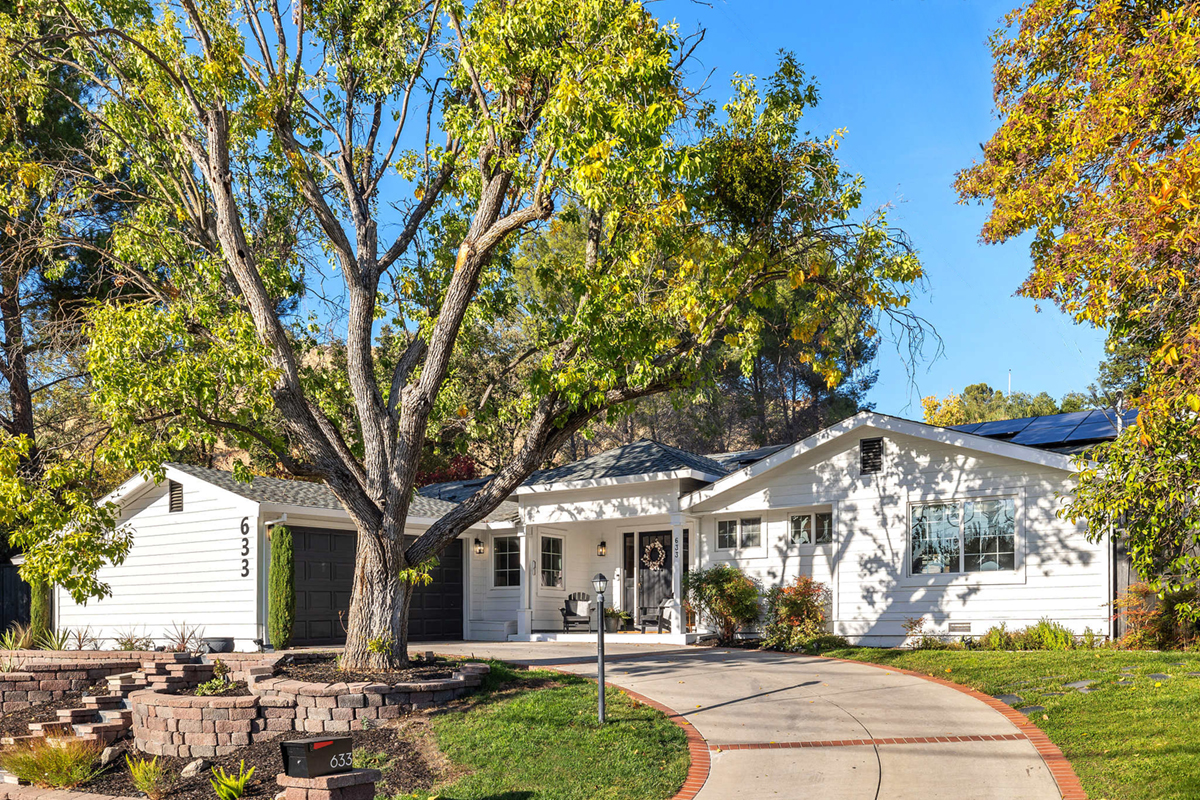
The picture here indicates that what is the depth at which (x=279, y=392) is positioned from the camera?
37.9 feet

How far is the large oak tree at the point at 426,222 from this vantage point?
34.1 ft

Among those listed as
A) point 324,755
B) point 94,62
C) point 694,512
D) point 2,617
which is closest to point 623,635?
point 694,512

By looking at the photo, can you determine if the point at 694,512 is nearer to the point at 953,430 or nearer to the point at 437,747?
the point at 953,430

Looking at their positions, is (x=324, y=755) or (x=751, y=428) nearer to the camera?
(x=324, y=755)

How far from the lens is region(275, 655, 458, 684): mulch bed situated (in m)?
10.7

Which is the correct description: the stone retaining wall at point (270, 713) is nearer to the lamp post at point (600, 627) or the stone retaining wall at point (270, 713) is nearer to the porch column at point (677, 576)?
the lamp post at point (600, 627)

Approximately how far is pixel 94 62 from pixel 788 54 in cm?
988

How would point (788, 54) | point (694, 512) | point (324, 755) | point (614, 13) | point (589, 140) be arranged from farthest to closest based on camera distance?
point (694, 512) < point (788, 54) < point (614, 13) < point (589, 140) < point (324, 755)

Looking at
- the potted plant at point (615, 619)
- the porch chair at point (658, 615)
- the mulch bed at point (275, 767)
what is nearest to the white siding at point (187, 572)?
the potted plant at point (615, 619)

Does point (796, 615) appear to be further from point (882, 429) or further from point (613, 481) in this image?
point (613, 481)

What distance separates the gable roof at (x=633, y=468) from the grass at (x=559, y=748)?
7.73 m

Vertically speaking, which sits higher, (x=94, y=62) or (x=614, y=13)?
(x=94, y=62)

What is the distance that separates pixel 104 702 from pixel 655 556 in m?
10.7

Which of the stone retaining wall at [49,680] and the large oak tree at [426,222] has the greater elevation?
the large oak tree at [426,222]
